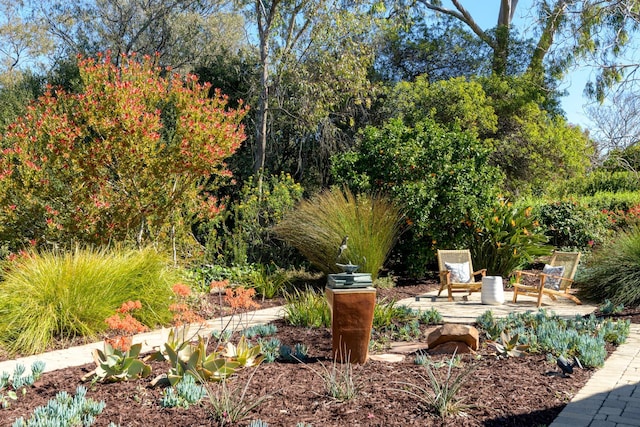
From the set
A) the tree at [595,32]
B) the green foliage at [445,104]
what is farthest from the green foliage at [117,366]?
the green foliage at [445,104]

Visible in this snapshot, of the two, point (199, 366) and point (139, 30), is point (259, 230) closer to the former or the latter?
point (199, 366)

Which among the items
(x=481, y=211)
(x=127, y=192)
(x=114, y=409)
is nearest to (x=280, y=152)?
(x=481, y=211)

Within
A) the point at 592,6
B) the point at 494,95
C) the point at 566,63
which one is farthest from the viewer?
the point at 494,95

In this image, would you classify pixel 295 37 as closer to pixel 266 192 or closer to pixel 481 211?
pixel 266 192

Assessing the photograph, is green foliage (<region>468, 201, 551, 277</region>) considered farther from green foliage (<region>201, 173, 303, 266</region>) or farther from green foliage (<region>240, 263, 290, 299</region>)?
green foliage (<region>240, 263, 290, 299</region>)

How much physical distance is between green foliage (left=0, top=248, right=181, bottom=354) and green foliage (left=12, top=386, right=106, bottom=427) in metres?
2.22

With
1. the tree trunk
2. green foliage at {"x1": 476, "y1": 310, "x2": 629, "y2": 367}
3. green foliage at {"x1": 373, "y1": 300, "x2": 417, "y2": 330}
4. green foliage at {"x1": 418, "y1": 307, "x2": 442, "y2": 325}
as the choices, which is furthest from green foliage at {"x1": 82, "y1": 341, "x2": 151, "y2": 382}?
the tree trunk

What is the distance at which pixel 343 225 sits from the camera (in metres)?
8.81

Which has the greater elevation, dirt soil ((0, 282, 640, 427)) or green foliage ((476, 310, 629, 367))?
green foliage ((476, 310, 629, 367))

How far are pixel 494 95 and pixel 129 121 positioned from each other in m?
12.1

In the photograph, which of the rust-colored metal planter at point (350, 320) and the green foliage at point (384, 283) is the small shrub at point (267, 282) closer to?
the green foliage at point (384, 283)

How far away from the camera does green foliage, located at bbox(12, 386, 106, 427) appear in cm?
313

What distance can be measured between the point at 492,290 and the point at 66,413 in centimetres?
633

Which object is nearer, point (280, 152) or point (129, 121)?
point (129, 121)
